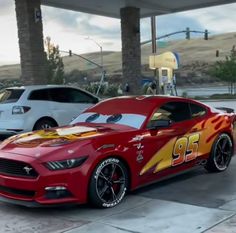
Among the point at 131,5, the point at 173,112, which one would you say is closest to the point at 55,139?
the point at 173,112

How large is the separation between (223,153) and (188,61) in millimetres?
135430

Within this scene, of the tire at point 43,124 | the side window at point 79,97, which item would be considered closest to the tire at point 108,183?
the tire at point 43,124

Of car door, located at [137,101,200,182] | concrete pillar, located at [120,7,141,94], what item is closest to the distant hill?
concrete pillar, located at [120,7,141,94]

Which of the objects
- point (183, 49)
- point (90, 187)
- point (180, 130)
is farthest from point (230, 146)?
point (183, 49)

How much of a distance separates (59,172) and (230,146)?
3.72m

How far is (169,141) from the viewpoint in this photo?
7.26 m

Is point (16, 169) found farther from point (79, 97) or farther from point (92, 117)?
point (79, 97)

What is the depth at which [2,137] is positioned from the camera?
12445 millimetres

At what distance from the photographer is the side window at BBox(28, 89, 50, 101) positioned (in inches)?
486

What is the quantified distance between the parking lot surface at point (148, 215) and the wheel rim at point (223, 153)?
934mm

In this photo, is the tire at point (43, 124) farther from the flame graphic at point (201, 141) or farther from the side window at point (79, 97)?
the flame graphic at point (201, 141)

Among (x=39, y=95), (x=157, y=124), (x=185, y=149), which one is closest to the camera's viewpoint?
(x=157, y=124)

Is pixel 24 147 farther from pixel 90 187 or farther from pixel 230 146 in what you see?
pixel 230 146

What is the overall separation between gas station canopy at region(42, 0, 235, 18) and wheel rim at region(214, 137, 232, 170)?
32.9ft
